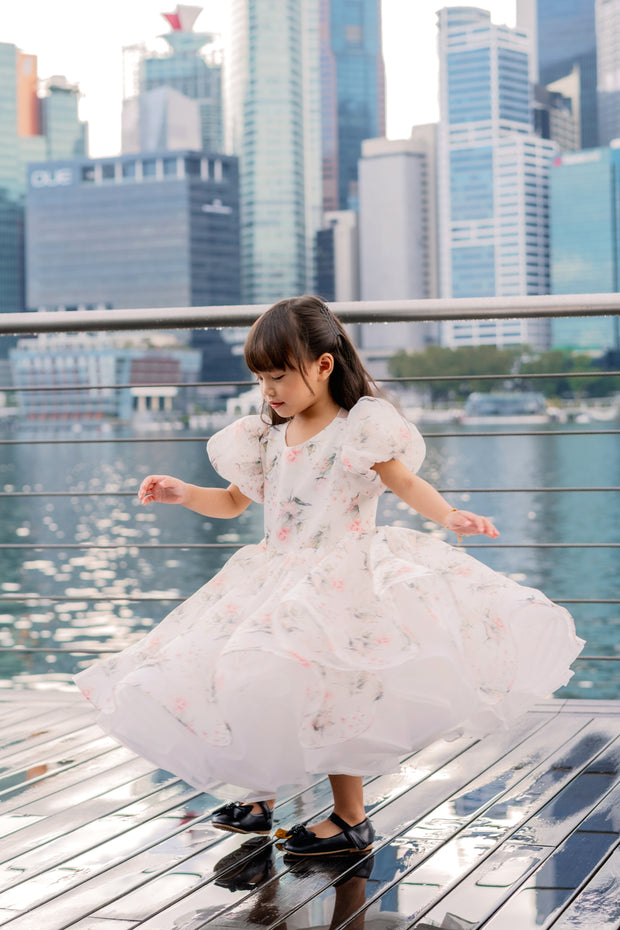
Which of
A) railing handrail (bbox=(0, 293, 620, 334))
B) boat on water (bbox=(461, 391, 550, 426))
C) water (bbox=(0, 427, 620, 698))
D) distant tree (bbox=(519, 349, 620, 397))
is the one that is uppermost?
railing handrail (bbox=(0, 293, 620, 334))

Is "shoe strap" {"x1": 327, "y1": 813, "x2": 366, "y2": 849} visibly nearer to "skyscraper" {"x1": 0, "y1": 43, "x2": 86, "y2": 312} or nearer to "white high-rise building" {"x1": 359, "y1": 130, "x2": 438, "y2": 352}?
"white high-rise building" {"x1": 359, "y1": 130, "x2": 438, "y2": 352}

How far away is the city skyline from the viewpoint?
256 feet

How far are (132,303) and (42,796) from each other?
205 feet

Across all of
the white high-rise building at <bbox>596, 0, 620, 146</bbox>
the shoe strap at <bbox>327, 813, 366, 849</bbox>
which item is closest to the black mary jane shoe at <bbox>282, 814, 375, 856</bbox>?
the shoe strap at <bbox>327, 813, 366, 849</bbox>

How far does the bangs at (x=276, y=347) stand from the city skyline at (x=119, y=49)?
78.5 m

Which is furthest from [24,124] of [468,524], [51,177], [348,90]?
[468,524]

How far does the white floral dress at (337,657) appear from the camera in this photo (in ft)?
4.79

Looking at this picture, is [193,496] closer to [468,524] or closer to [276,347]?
[276,347]

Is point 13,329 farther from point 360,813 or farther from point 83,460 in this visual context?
point 83,460

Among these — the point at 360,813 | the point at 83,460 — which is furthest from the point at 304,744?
the point at 83,460

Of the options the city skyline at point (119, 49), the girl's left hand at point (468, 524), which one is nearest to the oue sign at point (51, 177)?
the city skyline at point (119, 49)

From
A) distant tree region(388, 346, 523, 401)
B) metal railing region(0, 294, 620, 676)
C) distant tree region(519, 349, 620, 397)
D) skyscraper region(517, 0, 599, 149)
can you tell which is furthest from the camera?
skyscraper region(517, 0, 599, 149)

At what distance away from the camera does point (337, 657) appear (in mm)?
1459

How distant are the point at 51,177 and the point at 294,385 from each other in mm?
74095
